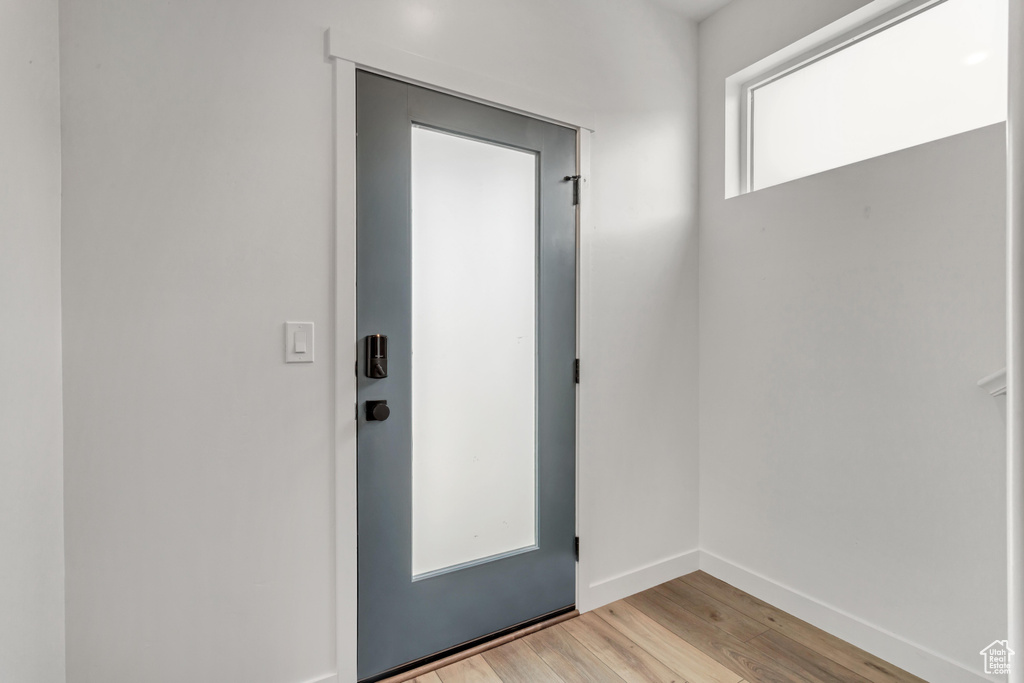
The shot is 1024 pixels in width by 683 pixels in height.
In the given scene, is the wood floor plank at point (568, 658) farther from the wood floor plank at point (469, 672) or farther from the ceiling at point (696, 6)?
the ceiling at point (696, 6)

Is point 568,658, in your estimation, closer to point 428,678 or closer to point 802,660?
point 428,678

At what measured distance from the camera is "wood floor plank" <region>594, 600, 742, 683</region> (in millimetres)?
1775

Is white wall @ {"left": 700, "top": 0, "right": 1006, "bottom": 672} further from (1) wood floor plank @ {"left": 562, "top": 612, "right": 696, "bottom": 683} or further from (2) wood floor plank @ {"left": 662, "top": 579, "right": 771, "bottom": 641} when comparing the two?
(1) wood floor plank @ {"left": 562, "top": 612, "right": 696, "bottom": 683}

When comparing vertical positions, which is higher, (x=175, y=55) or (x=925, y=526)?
(x=175, y=55)

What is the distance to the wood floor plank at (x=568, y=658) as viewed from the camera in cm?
176

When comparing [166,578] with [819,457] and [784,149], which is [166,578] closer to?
[819,457]

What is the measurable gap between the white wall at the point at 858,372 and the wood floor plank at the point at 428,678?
1.41m

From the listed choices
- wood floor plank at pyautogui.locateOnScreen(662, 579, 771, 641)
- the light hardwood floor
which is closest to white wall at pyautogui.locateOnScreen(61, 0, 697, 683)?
the light hardwood floor

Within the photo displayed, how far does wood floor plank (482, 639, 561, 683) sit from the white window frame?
2080mm

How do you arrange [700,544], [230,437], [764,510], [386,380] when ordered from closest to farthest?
[230,437] → [386,380] → [764,510] → [700,544]

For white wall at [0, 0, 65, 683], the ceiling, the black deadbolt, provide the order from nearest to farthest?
white wall at [0, 0, 65, 683] → the black deadbolt → the ceiling

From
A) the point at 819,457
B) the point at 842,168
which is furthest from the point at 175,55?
the point at 819,457

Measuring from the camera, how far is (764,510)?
2260mm

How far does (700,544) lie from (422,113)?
226 centimetres
